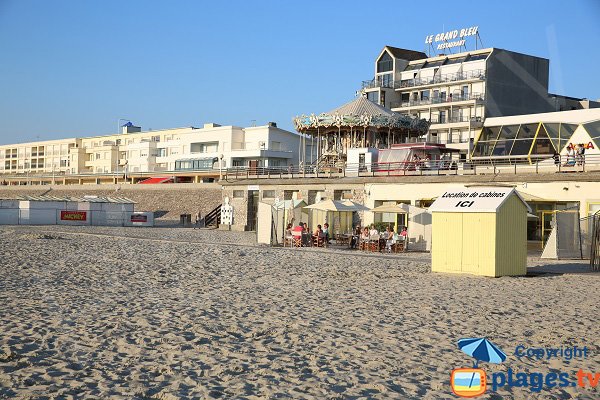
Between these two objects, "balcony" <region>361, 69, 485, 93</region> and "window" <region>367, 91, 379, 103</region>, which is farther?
"window" <region>367, 91, 379, 103</region>

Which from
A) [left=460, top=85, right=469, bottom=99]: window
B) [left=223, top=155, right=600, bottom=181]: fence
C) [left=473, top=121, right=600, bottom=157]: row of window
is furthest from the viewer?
[left=460, top=85, right=469, bottom=99]: window

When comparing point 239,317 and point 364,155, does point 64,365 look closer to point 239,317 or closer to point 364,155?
point 239,317

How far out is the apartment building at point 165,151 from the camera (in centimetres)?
7631

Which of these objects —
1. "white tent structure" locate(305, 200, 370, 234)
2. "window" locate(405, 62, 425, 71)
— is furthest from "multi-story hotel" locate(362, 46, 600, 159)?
"white tent structure" locate(305, 200, 370, 234)

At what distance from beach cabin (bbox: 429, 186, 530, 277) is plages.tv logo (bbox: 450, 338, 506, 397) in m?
8.59

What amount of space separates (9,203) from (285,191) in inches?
657

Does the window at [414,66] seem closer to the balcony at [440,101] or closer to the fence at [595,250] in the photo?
the balcony at [440,101]

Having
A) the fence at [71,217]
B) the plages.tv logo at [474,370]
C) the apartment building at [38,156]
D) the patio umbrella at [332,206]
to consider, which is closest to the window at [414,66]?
the fence at [71,217]

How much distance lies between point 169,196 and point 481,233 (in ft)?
156

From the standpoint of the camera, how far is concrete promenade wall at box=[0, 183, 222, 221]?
188 ft

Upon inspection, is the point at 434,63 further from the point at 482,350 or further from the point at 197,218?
the point at 482,350

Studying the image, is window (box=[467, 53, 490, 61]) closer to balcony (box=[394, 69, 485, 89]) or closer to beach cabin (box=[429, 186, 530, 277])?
balcony (box=[394, 69, 485, 89])

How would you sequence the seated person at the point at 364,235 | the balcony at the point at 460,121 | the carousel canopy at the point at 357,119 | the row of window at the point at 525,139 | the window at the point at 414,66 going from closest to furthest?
the seated person at the point at 364,235, the row of window at the point at 525,139, the carousel canopy at the point at 357,119, the balcony at the point at 460,121, the window at the point at 414,66

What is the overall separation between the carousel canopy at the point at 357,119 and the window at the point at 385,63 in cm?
2625
